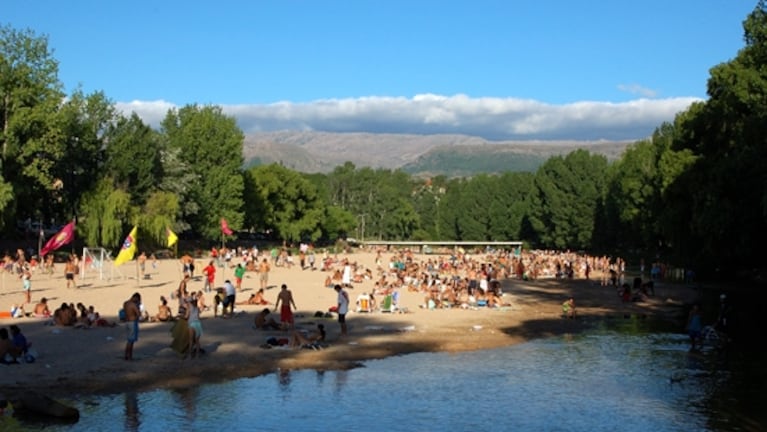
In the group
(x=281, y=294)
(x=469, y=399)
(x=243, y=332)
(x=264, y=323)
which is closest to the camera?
(x=469, y=399)

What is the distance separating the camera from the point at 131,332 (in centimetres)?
2092

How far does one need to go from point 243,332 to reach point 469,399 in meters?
10.1

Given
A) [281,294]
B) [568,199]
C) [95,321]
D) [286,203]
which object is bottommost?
[95,321]

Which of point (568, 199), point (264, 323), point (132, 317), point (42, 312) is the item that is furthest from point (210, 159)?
point (132, 317)

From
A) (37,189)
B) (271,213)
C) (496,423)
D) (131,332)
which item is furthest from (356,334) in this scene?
(271,213)

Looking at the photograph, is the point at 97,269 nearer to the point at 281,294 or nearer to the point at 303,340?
the point at 281,294

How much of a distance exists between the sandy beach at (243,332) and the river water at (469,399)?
3.50 ft

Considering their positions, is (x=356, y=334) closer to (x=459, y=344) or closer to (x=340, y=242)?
(x=459, y=344)

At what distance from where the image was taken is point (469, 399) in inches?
771

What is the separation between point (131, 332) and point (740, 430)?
13.9 meters

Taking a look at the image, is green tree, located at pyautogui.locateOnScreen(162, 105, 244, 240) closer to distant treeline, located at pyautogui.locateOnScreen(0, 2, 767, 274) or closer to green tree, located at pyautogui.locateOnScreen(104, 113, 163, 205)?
distant treeline, located at pyautogui.locateOnScreen(0, 2, 767, 274)

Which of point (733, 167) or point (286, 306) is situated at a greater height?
point (733, 167)

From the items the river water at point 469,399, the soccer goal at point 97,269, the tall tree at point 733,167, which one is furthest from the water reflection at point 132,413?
the soccer goal at point 97,269

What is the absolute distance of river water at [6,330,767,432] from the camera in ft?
56.5
